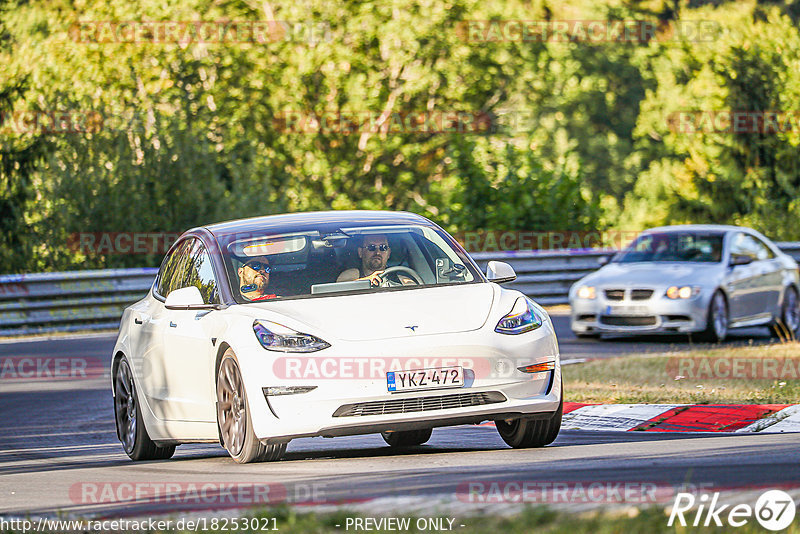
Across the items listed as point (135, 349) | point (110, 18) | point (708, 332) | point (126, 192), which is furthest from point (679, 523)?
point (110, 18)

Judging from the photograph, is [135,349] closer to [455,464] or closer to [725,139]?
[455,464]

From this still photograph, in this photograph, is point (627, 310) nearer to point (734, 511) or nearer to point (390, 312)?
point (390, 312)

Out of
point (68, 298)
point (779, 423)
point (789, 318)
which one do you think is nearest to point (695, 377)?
point (779, 423)

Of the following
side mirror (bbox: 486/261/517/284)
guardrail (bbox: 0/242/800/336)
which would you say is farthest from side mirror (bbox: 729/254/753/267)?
side mirror (bbox: 486/261/517/284)

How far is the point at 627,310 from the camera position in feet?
58.9

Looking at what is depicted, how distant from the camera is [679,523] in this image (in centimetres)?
573

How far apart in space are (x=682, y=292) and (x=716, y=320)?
55 cm

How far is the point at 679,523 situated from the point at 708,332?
1219 centimetres

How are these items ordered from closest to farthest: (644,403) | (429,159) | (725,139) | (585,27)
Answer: (644,403) → (725,139) → (429,159) → (585,27)

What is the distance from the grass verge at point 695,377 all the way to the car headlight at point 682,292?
1.40 m

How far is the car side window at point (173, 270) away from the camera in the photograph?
10.2 meters

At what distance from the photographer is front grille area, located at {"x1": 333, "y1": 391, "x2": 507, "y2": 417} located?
27.1ft

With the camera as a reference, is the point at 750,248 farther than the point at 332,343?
Yes

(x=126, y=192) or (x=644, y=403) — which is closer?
(x=644, y=403)
